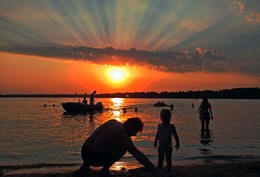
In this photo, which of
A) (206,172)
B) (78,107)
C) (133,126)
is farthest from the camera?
(78,107)

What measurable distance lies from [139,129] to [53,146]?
459 inches

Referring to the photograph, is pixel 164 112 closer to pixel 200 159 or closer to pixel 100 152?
pixel 100 152

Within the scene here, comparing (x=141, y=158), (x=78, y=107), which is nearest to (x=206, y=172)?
(x=141, y=158)

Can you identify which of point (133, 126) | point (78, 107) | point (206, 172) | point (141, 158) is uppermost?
point (133, 126)

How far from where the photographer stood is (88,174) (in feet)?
25.2

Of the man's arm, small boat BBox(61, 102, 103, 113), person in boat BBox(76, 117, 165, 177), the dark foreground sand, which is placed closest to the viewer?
the man's arm

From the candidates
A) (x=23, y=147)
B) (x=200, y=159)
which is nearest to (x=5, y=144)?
(x=23, y=147)

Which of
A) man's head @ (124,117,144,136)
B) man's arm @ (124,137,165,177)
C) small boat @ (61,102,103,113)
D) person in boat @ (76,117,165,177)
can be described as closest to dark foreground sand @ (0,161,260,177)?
person in boat @ (76,117,165,177)

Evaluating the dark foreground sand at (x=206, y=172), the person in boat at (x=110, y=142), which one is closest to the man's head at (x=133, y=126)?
the person in boat at (x=110, y=142)

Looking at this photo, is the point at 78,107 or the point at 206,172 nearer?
the point at 206,172

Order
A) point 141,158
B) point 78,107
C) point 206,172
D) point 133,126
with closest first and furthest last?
point 141,158 < point 133,126 < point 206,172 < point 78,107

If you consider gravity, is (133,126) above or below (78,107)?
above

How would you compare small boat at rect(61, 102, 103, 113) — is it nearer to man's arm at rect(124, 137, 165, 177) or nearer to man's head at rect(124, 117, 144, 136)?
man's head at rect(124, 117, 144, 136)

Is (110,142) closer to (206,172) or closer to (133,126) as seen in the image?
(133,126)
